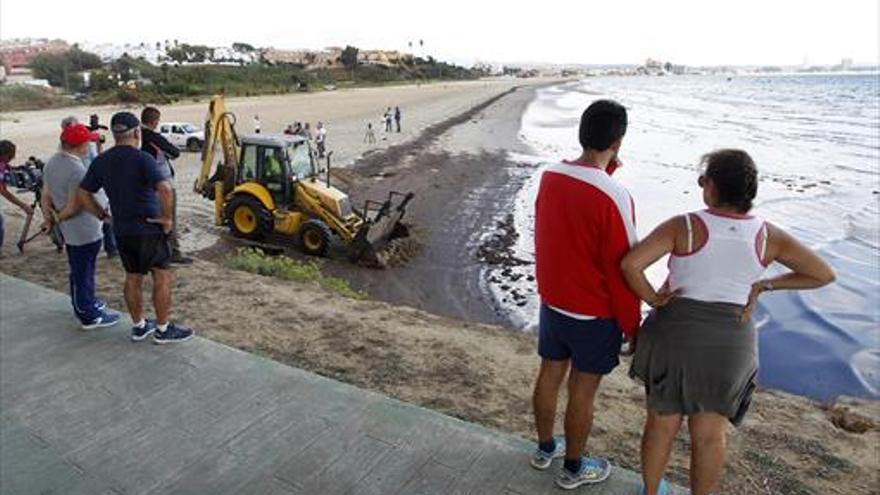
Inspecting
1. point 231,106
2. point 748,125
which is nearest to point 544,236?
point 748,125

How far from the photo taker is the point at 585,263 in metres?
2.92

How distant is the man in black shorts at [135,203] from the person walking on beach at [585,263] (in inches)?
115

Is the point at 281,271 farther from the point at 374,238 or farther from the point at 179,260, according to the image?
the point at 374,238

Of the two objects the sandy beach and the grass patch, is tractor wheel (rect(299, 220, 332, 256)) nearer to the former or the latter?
the sandy beach

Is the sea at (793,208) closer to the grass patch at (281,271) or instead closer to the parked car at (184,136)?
the grass patch at (281,271)

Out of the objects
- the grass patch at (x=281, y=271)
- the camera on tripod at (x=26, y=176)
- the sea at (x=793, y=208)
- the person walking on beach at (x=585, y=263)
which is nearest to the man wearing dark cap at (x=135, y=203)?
the person walking on beach at (x=585, y=263)

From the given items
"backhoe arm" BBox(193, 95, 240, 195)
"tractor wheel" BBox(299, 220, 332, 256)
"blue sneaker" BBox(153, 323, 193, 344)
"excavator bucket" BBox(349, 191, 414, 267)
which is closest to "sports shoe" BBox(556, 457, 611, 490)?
"blue sneaker" BBox(153, 323, 193, 344)

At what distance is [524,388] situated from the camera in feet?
16.6

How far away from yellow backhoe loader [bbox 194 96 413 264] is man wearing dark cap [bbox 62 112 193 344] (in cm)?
685

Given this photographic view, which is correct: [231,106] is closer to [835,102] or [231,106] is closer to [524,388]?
[524,388]

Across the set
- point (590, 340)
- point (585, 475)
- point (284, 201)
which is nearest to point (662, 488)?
point (585, 475)

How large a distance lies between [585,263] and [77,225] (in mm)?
4068

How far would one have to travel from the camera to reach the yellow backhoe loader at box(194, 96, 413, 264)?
11.9 m

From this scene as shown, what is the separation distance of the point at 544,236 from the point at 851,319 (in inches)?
371
